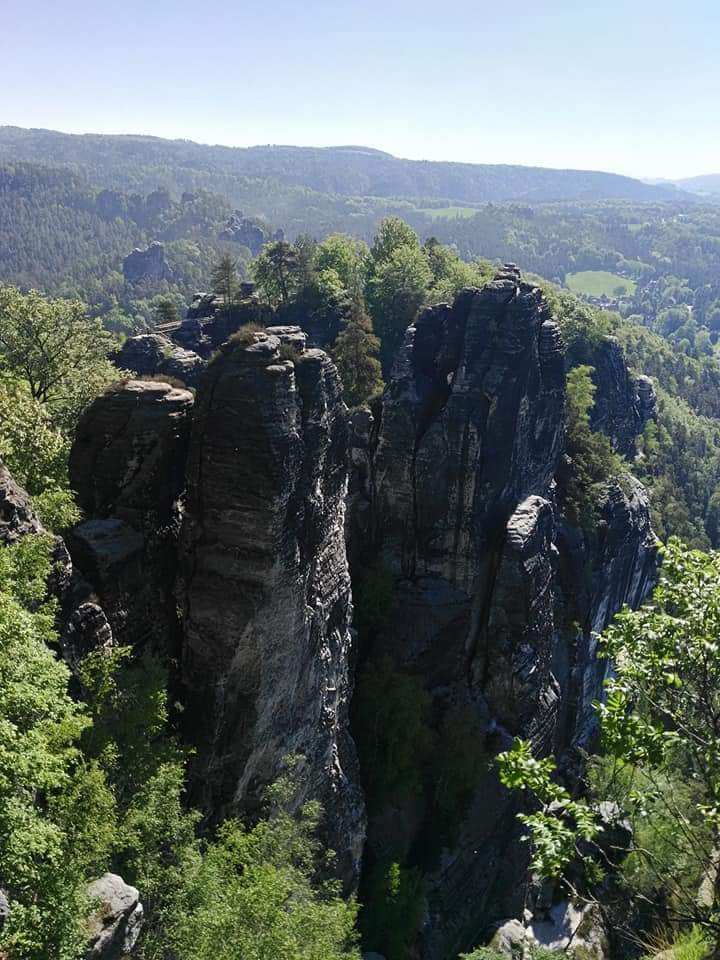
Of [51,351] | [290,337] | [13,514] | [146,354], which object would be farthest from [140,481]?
[146,354]

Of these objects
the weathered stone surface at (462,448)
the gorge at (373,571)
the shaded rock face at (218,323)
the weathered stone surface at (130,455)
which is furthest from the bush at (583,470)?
the weathered stone surface at (130,455)

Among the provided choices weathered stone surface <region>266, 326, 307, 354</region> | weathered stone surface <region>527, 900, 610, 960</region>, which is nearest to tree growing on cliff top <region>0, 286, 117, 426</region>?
weathered stone surface <region>266, 326, 307, 354</region>

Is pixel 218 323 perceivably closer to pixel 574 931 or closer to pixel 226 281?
pixel 226 281

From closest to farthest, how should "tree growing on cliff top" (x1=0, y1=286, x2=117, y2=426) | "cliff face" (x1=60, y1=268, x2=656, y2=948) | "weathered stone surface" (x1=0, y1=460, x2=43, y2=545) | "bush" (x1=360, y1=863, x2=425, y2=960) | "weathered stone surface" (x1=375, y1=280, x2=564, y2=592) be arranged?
"weathered stone surface" (x1=0, y1=460, x2=43, y2=545) → "cliff face" (x1=60, y1=268, x2=656, y2=948) → "bush" (x1=360, y1=863, x2=425, y2=960) → "tree growing on cliff top" (x1=0, y1=286, x2=117, y2=426) → "weathered stone surface" (x1=375, y1=280, x2=564, y2=592)

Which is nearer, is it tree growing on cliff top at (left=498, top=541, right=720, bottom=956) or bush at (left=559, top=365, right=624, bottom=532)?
tree growing on cliff top at (left=498, top=541, right=720, bottom=956)

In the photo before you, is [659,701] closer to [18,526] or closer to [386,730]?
[18,526]

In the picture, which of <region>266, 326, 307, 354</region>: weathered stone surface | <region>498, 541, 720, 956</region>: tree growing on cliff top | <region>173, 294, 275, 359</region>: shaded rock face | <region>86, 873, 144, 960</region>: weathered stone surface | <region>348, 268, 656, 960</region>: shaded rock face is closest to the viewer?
<region>498, 541, 720, 956</region>: tree growing on cliff top

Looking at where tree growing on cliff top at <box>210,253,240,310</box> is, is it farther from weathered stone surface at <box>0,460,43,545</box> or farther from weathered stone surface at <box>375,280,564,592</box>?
weathered stone surface at <box>0,460,43,545</box>
